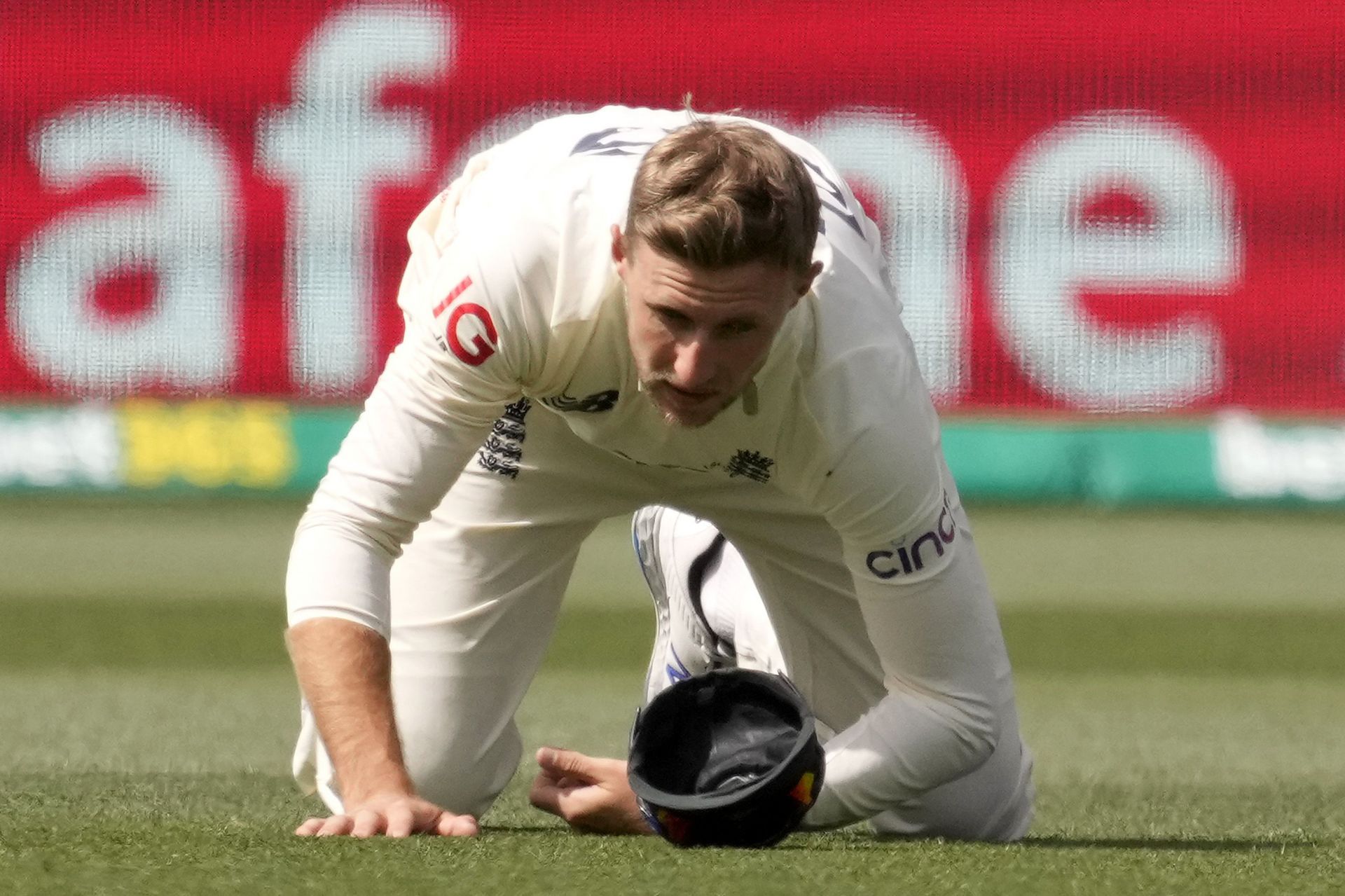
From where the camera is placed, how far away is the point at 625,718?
5238 millimetres

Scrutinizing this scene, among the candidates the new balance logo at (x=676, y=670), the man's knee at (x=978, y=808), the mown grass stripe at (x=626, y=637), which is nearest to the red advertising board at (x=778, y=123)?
the mown grass stripe at (x=626, y=637)

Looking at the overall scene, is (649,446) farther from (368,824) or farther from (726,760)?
(368,824)

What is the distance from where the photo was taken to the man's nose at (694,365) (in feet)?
9.44

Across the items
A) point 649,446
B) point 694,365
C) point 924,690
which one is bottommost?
point 924,690

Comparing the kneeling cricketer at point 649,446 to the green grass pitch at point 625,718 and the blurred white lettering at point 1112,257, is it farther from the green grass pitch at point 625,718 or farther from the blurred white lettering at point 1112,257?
the blurred white lettering at point 1112,257

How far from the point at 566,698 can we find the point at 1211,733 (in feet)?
5.37

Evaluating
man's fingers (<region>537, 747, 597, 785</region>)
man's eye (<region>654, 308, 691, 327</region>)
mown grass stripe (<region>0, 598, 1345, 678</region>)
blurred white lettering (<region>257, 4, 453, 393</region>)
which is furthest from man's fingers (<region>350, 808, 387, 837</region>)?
blurred white lettering (<region>257, 4, 453, 393</region>)

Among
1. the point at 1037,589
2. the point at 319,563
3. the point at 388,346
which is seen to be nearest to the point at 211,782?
the point at 319,563

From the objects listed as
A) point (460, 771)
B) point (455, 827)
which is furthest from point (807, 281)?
point (460, 771)

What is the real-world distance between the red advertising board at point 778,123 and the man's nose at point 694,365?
7933 mm

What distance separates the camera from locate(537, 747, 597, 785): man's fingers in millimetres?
3373

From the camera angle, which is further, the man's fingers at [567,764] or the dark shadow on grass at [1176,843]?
the man's fingers at [567,764]

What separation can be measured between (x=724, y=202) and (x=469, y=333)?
1.37 ft

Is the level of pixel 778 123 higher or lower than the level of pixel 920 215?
higher
